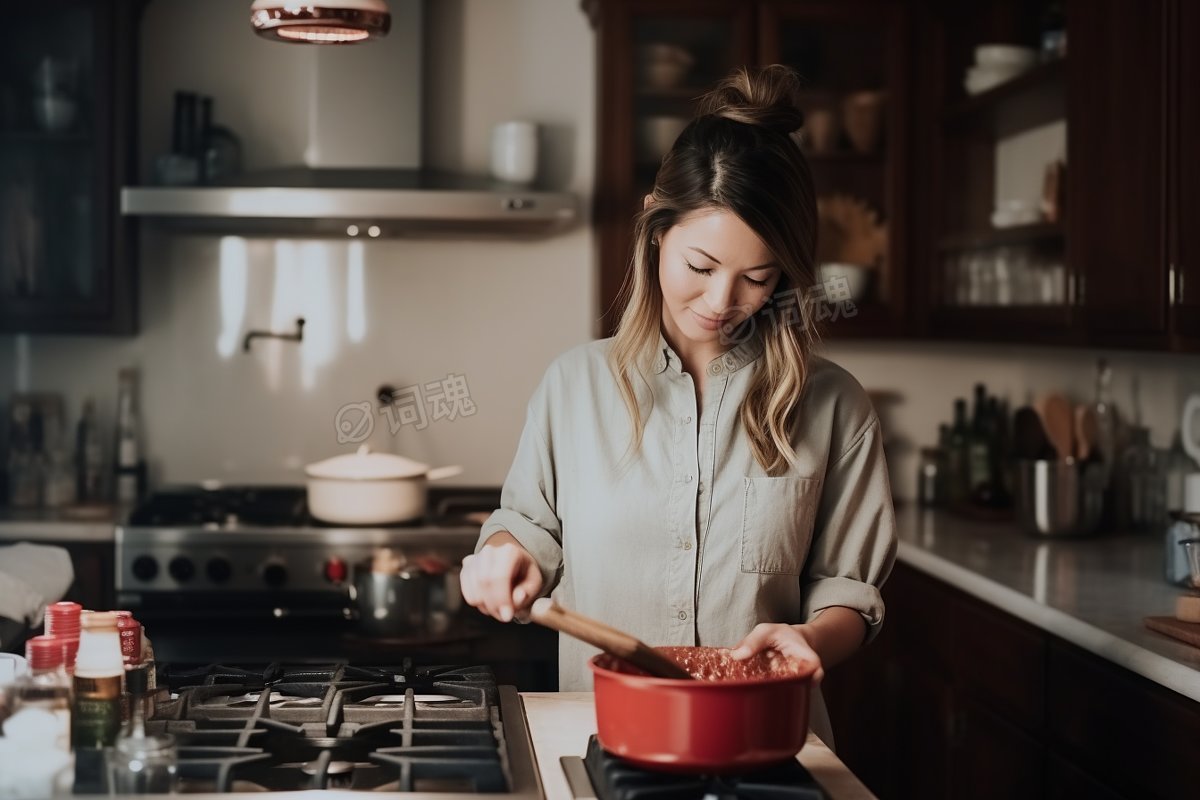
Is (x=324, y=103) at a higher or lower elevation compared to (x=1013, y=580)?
higher

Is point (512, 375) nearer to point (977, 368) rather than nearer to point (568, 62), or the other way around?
point (568, 62)

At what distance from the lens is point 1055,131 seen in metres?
3.62

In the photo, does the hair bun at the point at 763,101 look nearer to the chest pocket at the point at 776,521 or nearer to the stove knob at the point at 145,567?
the chest pocket at the point at 776,521

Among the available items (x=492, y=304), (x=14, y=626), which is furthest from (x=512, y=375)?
(x=14, y=626)

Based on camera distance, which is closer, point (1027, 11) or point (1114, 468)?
point (1114, 468)

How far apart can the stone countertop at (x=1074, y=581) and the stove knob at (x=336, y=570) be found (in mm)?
1346

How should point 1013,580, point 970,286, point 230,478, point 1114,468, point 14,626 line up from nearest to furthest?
point 14,626, point 1013,580, point 1114,468, point 970,286, point 230,478

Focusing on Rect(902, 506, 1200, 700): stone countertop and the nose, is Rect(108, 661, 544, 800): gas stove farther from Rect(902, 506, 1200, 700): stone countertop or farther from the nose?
Rect(902, 506, 1200, 700): stone countertop

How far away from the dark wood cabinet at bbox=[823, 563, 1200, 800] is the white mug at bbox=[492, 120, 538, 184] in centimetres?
144

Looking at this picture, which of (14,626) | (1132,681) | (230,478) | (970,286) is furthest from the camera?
(230,478)

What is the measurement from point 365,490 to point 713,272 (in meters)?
1.84

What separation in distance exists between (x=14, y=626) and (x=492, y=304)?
2158 mm

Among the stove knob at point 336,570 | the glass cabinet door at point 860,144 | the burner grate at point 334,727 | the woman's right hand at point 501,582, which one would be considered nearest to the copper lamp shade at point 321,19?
the woman's right hand at point 501,582

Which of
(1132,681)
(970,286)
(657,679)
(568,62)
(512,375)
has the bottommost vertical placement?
(1132,681)
